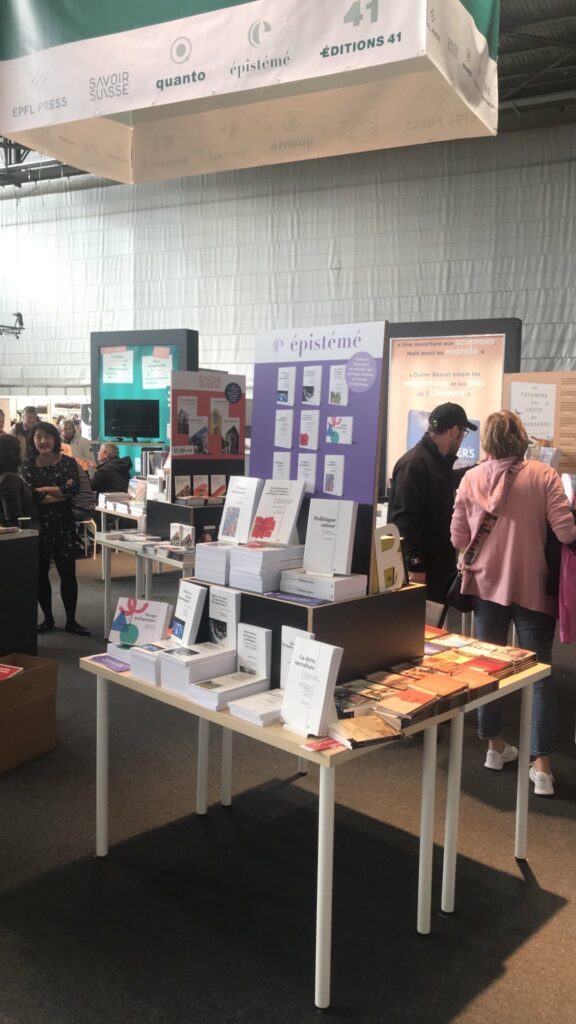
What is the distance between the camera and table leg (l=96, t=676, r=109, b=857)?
8.46 feet

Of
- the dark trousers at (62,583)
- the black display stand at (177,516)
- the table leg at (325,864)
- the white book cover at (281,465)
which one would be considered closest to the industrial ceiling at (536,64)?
the black display stand at (177,516)

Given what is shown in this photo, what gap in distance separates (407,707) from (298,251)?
945cm

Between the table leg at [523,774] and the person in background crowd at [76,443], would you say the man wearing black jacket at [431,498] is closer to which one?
the table leg at [523,774]

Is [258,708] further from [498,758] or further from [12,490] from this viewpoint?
[12,490]

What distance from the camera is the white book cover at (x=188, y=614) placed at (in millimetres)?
2459

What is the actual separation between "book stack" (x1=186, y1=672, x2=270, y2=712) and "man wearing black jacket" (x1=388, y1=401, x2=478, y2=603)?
148 cm

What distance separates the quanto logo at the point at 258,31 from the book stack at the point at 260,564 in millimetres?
1279

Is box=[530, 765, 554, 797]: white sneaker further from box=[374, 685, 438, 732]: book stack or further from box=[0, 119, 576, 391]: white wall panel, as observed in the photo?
box=[0, 119, 576, 391]: white wall panel

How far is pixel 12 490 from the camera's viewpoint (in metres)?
4.83

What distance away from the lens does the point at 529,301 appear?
905 centimetres

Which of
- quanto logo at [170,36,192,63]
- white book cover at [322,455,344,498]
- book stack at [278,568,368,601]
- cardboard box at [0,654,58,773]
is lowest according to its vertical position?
cardboard box at [0,654,58,773]

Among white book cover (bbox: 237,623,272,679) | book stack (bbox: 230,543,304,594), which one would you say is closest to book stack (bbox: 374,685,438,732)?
white book cover (bbox: 237,623,272,679)

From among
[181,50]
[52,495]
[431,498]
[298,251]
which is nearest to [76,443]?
[298,251]

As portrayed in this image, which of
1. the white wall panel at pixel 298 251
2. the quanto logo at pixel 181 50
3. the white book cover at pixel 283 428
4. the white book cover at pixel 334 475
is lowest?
the white book cover at pixel 334 475
